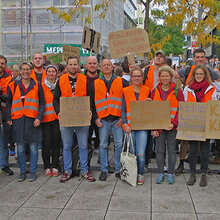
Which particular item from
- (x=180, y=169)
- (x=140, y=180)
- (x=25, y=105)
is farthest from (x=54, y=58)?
(x=140, y=180)

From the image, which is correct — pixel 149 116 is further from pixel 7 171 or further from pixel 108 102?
pixel 7 171

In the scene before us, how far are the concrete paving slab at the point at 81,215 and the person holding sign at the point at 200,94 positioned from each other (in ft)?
5.79

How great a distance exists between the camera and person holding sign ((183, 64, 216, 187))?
5.10m

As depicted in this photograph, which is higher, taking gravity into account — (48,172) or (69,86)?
(69,86)

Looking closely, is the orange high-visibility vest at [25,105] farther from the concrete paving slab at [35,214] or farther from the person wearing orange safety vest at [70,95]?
the concrete paving slab at [35,214]

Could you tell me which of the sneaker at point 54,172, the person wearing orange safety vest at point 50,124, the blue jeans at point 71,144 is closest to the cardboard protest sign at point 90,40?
the person wearing orange safety vest at point 50,124

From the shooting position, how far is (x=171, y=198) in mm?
4605

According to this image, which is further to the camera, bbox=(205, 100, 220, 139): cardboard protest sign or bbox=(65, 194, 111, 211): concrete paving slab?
bbox=(205, 100, 220, 139): cardboard protest sign

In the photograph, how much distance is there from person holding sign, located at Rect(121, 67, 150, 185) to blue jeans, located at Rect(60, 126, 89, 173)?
0.72m

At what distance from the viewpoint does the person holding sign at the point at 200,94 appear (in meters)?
5.10

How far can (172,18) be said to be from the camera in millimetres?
8406

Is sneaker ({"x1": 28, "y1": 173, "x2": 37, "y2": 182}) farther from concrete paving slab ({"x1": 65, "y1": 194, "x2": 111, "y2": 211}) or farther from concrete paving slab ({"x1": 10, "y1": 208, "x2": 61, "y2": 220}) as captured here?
concrete paving slab ({"x1": 10, "y1": 208, "x2": 61, "y2": 220})

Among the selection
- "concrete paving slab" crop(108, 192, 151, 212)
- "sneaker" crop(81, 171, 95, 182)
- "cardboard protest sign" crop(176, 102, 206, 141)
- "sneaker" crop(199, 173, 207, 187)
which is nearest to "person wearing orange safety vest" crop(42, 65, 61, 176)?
"sneaker" crop(81, 171, 95, 182)

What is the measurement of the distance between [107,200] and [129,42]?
3.42m
